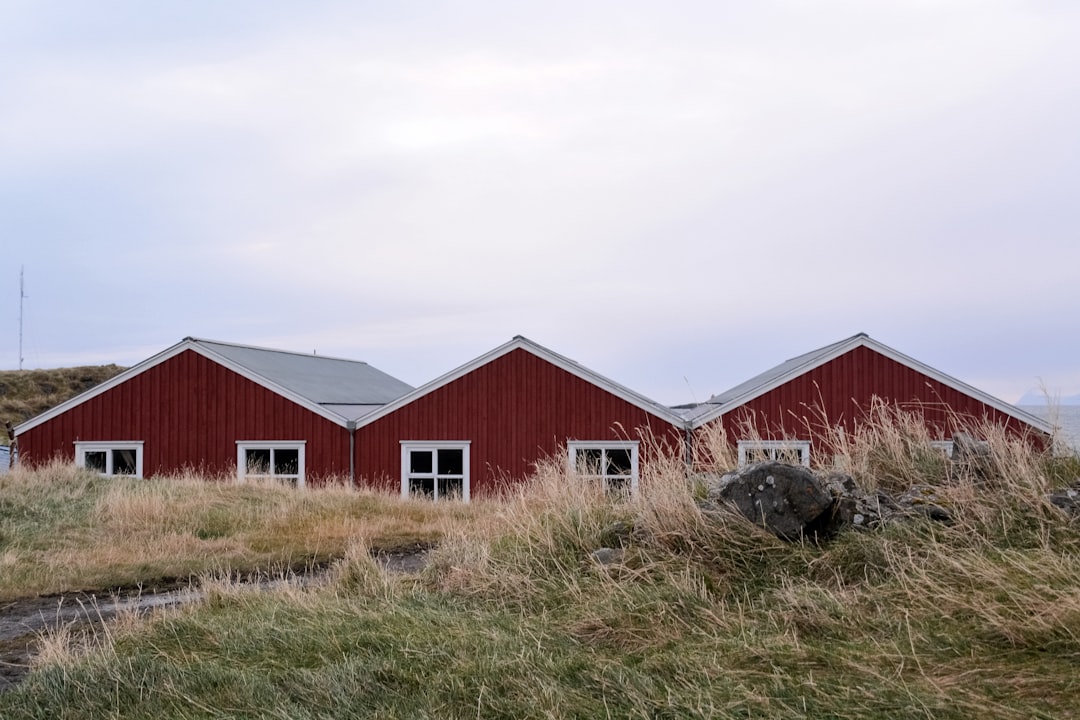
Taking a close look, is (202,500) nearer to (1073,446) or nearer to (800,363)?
(1073,446)

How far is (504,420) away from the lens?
82.1ft

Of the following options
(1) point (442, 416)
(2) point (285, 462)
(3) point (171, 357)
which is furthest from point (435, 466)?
(3) point (171, 357)

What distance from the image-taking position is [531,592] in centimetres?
650

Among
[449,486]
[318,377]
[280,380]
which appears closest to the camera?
[449,486]

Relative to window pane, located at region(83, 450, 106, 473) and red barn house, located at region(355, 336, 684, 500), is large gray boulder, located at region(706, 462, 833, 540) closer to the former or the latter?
red barn house, located at region(355, 336, 684, 500)

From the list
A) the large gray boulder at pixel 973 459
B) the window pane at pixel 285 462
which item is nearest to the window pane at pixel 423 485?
the window pane at pixel 285 462

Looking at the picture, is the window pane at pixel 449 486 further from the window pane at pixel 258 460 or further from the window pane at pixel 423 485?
the window pane at pixel 258 460

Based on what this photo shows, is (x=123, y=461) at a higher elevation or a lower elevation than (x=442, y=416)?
lower

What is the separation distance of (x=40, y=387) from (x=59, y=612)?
186 feet

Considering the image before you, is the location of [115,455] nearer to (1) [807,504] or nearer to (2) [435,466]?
(2) [435,466]

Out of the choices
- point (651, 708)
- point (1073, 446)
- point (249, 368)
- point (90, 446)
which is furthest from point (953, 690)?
point (90, 446)

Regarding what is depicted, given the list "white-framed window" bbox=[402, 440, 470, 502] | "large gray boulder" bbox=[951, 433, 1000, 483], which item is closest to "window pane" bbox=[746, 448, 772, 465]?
"large gray boulder" bbox=[951, 433, 1000, 483]

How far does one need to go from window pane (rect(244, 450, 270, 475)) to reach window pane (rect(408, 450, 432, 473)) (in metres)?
4.52

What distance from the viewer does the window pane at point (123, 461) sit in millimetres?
28062
